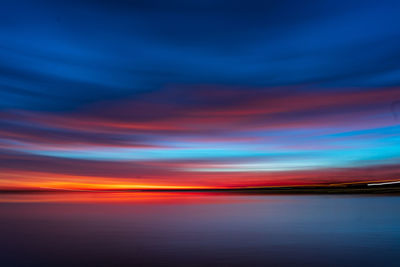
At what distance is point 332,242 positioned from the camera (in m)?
23.0

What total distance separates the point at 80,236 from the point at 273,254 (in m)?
12.8

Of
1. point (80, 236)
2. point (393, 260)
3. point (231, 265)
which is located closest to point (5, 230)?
point (80, 236)

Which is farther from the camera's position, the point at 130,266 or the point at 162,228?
the point at 162,228

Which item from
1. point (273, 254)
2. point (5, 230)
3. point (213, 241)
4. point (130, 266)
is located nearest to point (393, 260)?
point (273, 254)

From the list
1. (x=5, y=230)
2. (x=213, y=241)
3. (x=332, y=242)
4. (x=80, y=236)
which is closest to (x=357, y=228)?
(x=332, y=242)

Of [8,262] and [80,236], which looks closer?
[8,262]

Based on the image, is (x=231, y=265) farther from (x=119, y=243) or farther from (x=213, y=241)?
(x=119, y=243)

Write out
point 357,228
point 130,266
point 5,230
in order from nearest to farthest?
point 130,266, point 5,230, point 357,228

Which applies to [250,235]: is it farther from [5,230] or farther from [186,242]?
[5,230]

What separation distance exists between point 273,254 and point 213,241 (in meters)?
4.77

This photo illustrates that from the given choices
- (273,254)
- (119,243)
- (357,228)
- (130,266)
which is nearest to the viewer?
(130,266)

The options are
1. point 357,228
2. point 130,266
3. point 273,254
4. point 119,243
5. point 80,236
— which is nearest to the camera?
point 130,266

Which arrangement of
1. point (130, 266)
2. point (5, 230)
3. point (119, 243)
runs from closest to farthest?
1. point (130, 266)
2. point (119, 243)
3. point (5, 230)

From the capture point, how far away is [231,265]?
53.3 ft
